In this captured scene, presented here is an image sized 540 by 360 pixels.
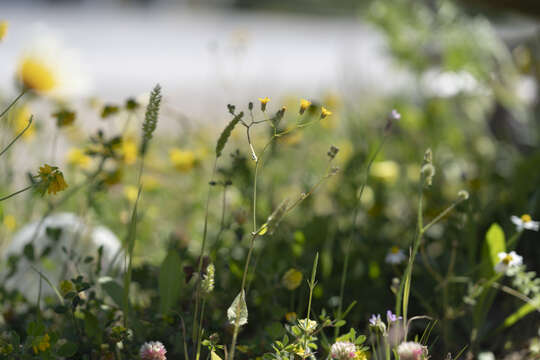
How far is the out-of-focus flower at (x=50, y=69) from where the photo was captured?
1.67 metres

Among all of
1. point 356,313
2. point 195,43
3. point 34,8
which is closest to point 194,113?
point 356,313

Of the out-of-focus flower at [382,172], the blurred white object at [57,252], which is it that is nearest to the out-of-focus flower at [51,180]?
the blurred white object at [57,252]

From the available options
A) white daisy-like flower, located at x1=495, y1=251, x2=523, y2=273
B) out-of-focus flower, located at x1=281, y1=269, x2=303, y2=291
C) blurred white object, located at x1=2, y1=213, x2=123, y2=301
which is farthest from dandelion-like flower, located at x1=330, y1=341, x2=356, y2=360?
blurred white object, located at x1=2, y1=213, x2=123, y2=301

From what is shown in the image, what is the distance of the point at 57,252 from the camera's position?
1.55 meters

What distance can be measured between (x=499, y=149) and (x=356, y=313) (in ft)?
4.45

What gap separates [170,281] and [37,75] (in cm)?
88

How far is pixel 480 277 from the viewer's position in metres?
1.38

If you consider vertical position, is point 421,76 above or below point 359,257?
above

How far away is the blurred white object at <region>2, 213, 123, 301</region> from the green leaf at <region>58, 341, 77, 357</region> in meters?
0.42

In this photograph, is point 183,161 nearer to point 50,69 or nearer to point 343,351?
point 50,69

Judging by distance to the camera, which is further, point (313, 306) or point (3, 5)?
point (3, 5)

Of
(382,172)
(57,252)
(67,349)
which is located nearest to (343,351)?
(67,349)

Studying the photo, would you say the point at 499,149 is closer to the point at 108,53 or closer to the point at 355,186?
the point at 355,186

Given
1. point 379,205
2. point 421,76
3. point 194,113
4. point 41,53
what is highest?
point 41,53
